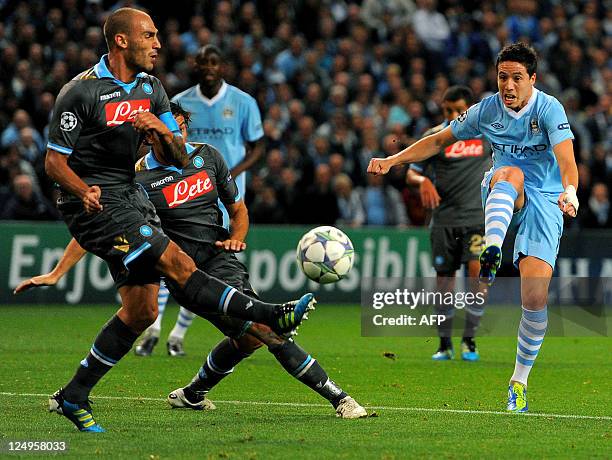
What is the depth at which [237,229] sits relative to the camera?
26.7 feet

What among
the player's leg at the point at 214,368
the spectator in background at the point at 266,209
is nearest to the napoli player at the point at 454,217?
the player's leg at the point at 214,368

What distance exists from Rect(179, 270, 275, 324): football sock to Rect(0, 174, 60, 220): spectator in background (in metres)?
10.1

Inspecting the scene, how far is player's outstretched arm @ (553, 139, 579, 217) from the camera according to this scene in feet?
24.6

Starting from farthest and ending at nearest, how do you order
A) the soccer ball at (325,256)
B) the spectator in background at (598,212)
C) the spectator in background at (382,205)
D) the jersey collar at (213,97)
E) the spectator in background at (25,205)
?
1. the spectator in background at (598,212)
2. the spectator in background at (382,205)
3. the spectator in background at (25,205)
4. the jersey collar at (213,97)
5. the soccer ball at (325,256)

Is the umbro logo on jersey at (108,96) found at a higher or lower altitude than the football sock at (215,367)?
higher

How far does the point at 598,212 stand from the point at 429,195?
25.8ft

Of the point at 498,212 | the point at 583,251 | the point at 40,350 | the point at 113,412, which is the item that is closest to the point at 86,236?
the point at 113,412

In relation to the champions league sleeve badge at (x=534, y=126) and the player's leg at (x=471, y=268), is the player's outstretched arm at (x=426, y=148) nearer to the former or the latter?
the champions league sleeve badge at (x=534, y=126)

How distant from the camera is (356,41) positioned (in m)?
22.2

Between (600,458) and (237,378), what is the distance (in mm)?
4359

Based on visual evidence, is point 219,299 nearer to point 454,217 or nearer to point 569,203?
point 569,203

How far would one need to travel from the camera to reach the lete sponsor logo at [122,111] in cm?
718

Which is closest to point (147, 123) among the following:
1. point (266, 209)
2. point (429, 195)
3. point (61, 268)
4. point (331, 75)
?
point (61, 268)

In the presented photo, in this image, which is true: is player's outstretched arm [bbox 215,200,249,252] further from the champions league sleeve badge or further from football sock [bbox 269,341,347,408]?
the champions league sleeve badge
